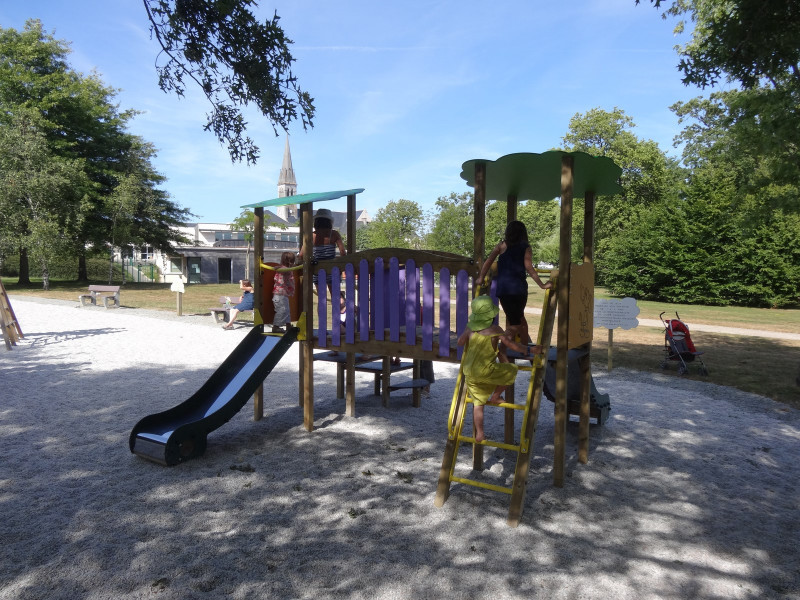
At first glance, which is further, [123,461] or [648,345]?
[648,345]

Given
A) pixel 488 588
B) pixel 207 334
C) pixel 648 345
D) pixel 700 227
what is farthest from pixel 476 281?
pixel 700 227

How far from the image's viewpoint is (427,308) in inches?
235

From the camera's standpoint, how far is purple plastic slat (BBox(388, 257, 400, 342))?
6.24 meters

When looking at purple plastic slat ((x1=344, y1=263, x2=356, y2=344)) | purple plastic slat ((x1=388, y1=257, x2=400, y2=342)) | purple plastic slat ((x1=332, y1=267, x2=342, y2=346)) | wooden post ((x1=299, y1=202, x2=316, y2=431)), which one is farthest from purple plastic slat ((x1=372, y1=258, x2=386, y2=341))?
wooden post ((x1=299, y1=202, x2=316, y2=431))

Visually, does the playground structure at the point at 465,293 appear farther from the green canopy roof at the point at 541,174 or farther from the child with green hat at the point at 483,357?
the child with green hat at the point at 483,357

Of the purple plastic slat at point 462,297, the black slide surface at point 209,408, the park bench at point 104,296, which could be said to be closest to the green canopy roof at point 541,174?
the purple plastic slat at point 462,297

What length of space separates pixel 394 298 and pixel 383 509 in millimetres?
2455

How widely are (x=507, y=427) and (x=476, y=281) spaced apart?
4.71 ft

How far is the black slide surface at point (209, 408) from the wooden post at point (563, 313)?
3.08 m

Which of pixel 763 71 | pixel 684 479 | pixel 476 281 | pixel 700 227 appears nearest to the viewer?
pixel 684 479

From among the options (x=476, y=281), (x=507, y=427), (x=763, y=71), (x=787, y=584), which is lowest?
(x=787, y=584)

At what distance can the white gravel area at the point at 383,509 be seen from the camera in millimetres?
3443

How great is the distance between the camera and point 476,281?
5625 millimetres

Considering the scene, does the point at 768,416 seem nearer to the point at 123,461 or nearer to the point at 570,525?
the point at 570,525
